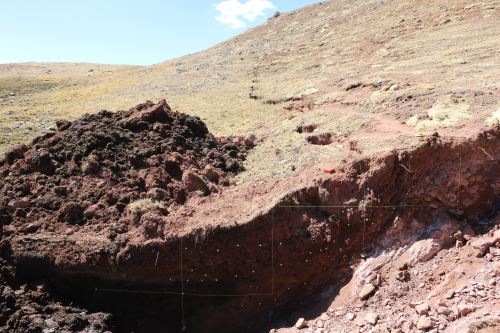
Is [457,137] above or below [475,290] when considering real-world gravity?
above

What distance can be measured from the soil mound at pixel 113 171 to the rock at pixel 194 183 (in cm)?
3

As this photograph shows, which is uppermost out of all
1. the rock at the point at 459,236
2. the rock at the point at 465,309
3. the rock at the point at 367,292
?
the rock at the point at 459,236

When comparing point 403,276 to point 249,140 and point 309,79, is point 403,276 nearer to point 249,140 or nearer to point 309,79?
point 249,140

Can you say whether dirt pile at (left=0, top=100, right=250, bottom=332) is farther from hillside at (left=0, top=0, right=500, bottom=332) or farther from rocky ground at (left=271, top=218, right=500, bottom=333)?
rocky ground at (left=271, top=218, right=500, bottom=333)

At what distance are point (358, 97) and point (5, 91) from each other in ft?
112

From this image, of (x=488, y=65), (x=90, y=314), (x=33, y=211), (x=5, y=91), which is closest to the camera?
(x=90, y=314)

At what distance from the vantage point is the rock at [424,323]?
293 inches

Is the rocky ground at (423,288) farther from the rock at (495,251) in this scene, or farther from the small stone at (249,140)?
the small stone at (249,140)

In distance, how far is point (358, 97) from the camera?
17594 mm

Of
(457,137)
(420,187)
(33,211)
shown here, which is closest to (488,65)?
(457,137)

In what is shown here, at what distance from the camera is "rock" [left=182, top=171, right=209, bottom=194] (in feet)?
39.3

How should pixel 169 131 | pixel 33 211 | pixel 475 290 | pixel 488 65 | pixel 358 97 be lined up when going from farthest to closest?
pixel 358 97 < pixel 488 65 < pixel 169 131 < pixel 33 211 < pixel 475 290

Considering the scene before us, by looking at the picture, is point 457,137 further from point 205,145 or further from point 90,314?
point 90,314

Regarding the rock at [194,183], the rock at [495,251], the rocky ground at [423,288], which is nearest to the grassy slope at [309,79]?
the rock at [194,183]
